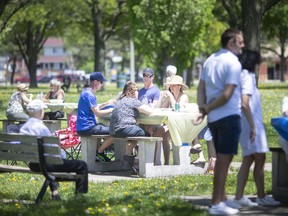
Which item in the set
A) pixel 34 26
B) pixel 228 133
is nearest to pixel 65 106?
pixel 228 133

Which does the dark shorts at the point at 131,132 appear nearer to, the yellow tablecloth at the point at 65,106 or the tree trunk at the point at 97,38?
the yellow tablecloth at the point at 65,106

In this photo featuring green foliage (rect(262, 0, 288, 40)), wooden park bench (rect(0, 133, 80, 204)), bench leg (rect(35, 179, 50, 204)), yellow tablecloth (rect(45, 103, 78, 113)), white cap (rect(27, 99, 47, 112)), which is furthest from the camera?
green foliage (rect(262, 0, 288, 40))

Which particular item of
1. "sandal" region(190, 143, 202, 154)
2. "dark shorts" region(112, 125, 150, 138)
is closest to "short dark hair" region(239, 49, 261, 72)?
"dark shorts" region(112, 125, 150, 138)

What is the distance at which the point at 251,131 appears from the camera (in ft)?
31.9

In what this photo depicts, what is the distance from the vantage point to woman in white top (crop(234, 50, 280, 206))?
9.73 m

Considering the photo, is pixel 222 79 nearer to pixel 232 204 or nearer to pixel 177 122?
pixel 232 204

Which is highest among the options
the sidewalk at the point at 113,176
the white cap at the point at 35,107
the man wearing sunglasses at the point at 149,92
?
the man wearing sunglasses at the point at 149,92

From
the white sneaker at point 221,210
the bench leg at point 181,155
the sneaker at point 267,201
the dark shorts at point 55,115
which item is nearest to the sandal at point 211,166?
the bench leg at point 181,155

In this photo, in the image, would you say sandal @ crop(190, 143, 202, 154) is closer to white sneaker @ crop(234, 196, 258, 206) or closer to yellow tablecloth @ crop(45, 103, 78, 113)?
white sneaker @ crop(234, 196, 258, 206)

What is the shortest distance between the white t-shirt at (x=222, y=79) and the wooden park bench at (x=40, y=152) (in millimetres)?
1937

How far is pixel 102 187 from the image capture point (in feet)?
41.0

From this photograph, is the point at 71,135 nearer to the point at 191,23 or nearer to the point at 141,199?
the point at 141,199

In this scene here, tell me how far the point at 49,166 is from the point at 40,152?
32 cm

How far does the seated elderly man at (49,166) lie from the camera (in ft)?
35.5
